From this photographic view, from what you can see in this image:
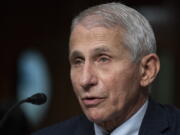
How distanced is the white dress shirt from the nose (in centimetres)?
30

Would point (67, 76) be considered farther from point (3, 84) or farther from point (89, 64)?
point (89, 64)

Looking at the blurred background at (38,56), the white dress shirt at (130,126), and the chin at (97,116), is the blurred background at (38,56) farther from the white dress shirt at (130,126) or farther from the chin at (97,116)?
the chin at (97,116)

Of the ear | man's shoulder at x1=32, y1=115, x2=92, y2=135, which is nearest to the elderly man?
the ear

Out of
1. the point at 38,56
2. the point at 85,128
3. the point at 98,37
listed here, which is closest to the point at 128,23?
the point at 98,37

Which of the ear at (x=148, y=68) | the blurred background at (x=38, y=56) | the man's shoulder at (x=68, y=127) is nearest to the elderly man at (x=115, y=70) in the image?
the ear at (x=148, y=68)

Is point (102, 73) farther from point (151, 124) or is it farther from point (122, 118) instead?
point (151, 124)

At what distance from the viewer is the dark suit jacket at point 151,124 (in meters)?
2.62

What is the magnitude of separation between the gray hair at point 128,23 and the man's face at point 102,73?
0.03 metres

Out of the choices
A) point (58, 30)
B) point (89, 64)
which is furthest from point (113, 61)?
point (58, 30)

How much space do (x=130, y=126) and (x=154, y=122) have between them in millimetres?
131

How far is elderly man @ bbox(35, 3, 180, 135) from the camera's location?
2.46m

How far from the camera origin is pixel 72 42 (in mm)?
2582

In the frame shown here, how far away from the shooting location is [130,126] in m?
2.60

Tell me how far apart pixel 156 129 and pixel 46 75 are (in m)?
4.67
